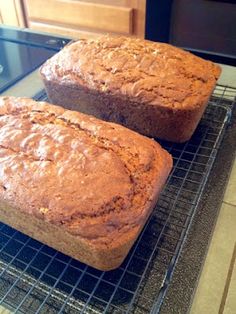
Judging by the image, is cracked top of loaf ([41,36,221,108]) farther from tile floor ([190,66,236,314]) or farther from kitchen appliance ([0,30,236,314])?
tile floor ([190,66,236,314])

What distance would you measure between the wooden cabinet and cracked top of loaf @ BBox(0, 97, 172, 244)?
3.64 ft

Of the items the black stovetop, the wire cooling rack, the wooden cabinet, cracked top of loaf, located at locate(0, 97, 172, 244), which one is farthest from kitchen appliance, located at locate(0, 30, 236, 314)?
the wooden cabinet

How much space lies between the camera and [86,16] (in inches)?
73.8

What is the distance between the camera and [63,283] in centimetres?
69

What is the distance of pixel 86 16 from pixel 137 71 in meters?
1.06

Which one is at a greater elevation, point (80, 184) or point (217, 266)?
point (80, 184)

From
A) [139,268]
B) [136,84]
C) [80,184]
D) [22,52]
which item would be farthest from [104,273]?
[22,52]

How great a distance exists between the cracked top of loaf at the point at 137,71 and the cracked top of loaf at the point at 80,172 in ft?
0.62

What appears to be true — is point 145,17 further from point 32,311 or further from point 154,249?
point 32,311

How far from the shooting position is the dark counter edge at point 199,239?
65cm

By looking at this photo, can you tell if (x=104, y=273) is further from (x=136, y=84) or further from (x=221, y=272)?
(x=136, y=84)

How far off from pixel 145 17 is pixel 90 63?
85 centimetres

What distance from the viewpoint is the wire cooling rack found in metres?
0.65

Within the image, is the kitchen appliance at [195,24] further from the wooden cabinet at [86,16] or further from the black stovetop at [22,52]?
the black stovetop at [22,52]
